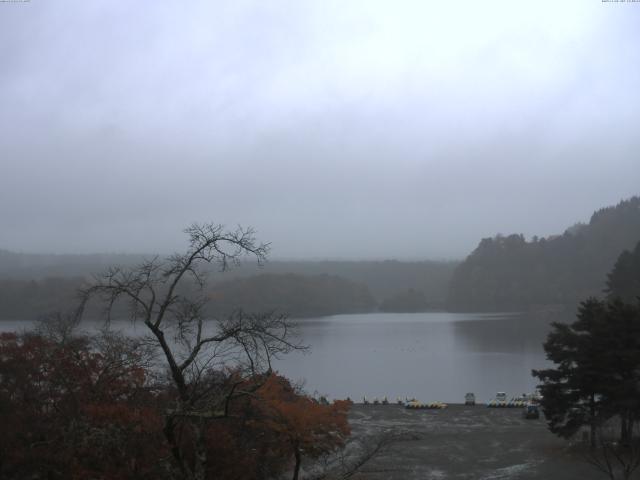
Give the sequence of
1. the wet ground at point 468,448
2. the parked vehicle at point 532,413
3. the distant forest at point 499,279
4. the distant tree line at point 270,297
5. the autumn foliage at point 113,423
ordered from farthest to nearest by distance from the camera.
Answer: the distant forest at point 499,279, the distant tree line at point 270,297, the parked vehicle at point 532,413, the wet ground at point 468,448, the autumn foliage at point 113,423

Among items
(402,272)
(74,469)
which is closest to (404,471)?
(74,469)

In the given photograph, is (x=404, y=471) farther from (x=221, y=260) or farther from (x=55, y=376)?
(x=221, y=260)

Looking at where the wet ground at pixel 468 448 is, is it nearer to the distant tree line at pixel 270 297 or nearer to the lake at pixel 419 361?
the lake at pixel 419 361

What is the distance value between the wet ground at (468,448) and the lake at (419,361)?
3848mm

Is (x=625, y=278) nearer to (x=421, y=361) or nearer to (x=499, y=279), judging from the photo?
(x=421, y=361)

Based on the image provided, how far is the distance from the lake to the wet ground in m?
3.85

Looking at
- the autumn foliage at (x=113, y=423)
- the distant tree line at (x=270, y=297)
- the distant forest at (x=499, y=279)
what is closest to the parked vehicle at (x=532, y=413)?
the autumn foliage at (x=113, y=423)

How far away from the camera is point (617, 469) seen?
13078 mm

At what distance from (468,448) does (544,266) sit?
88.6m

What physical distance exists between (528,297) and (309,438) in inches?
3678

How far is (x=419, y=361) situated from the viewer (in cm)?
4150

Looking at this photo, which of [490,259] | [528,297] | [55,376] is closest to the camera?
[55,376]

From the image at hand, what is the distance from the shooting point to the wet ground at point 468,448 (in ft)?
45.1

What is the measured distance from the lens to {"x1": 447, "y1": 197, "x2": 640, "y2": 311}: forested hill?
92.9m
